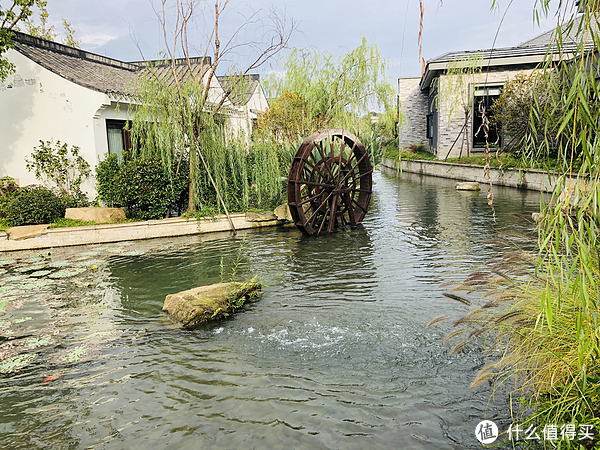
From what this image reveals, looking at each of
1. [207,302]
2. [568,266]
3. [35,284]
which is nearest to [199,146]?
[35,284]

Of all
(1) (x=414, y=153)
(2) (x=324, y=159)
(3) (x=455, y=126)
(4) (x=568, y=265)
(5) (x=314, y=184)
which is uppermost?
(3) (x=455, y=126)

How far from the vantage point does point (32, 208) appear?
9.55m

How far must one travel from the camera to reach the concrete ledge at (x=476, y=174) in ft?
46.4

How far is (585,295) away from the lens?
6.11 feet

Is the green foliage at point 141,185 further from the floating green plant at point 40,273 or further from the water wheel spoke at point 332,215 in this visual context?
the water wheel spoke at point 332,215

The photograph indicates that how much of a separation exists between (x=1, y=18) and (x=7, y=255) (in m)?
5.53

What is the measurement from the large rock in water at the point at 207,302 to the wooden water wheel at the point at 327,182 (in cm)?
409

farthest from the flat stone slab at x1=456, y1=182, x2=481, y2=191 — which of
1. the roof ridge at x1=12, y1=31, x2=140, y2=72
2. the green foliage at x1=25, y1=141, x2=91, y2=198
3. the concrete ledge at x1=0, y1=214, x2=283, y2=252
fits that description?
the roof ridge at x1=12, y1=31, x2=140, y2=72

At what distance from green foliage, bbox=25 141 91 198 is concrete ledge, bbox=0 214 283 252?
6.15 feet

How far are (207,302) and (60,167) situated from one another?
24.7 ft

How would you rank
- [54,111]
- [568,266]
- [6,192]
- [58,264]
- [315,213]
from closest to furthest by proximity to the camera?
[568,266], [58,264], [315,213], [6,192], [54,111]

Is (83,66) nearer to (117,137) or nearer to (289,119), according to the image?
(117,137)

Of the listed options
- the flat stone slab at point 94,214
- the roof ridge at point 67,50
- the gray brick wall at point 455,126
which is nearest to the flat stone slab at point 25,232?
the flat stone slab at point 94,214

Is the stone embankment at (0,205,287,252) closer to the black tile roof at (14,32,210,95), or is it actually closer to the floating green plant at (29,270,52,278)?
the floating green plant at (29,270,52,278)
